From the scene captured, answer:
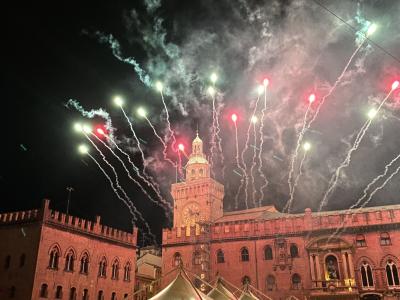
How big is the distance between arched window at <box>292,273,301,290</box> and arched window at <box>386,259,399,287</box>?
8.44 meters

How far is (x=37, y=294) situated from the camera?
32188 millimetres

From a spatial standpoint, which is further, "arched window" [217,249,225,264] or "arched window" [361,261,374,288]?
"arched window" [217,249,225,264]

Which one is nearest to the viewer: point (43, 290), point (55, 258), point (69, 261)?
point (43, 290)

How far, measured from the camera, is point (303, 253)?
43.3 meters

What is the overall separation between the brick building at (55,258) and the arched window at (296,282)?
57.4ft

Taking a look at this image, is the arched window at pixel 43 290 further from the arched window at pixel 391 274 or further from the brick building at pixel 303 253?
the arched window at pixel 391 274

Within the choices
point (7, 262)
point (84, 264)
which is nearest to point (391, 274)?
point (84, 264)

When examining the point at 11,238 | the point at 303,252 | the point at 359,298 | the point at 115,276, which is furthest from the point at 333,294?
the point at 11,238

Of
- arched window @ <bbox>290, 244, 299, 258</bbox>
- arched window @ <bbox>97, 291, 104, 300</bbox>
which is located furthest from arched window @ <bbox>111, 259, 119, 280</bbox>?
arched window @ <bbox>290, 244, 299, 258</bbox>

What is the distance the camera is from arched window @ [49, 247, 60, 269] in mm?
34312

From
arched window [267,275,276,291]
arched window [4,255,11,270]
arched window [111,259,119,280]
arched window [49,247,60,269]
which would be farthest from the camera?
arched window [267,275,276,291]

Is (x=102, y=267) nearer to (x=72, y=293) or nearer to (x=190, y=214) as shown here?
(x=72, y=293)

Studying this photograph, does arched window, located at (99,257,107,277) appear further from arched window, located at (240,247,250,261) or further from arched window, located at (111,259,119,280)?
arched window, located at (240,247,250,261)

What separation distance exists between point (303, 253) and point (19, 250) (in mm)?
27493
